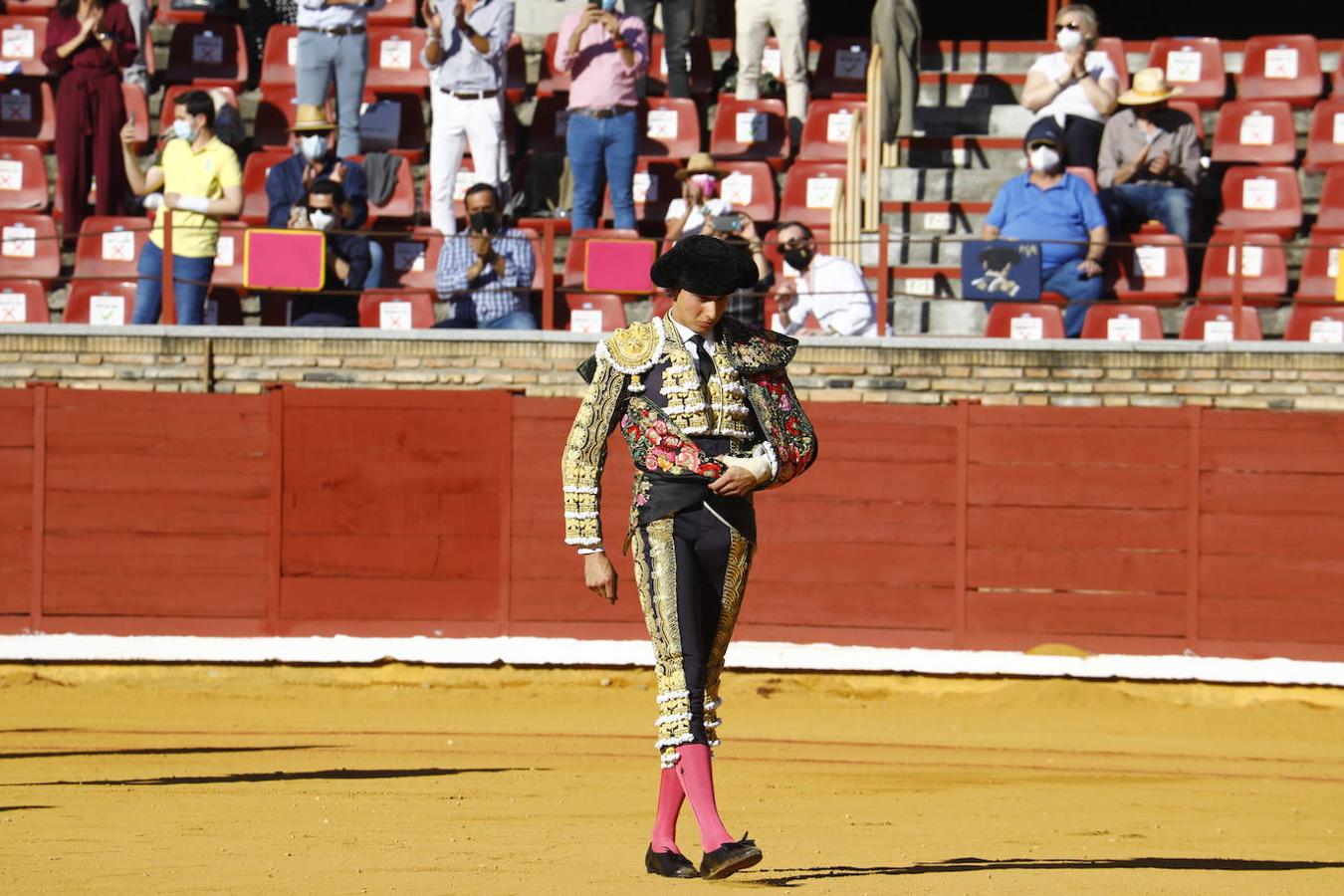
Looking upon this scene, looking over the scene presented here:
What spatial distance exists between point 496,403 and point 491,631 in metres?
1.23

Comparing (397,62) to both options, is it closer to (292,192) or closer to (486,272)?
(292,192)

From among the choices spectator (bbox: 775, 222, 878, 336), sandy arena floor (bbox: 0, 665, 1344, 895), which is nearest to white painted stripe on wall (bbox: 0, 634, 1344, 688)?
sandy arena floor (bbox: 0, 665, 1344, 895)

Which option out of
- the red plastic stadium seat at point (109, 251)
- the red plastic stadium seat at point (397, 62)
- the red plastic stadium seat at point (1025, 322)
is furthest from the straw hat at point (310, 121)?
the red plastic stadium seat at point (1025, 322)

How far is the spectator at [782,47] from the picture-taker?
1397 cm

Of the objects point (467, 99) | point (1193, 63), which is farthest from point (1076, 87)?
point (467, 99)

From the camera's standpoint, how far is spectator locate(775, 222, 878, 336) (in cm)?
1191

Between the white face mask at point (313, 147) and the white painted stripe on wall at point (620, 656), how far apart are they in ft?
9.14

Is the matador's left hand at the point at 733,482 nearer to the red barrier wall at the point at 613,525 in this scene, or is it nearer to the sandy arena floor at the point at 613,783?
the sandy arena floor at the point at 613,783

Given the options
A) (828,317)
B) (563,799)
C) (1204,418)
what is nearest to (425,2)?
(828,317)

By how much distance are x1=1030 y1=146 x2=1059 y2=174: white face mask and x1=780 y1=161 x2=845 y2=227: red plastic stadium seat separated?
1.68 m

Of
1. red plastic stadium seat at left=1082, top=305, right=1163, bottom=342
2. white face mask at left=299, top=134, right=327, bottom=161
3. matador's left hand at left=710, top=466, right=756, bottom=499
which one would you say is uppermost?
white face mask at left=299, top=134, right=327, bottom=161

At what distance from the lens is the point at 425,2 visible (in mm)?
13453

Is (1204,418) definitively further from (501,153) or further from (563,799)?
(563,799)

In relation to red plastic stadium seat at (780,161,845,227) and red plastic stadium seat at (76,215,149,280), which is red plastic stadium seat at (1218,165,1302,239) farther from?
red plastic stadium seat at (76,215,149,280)
